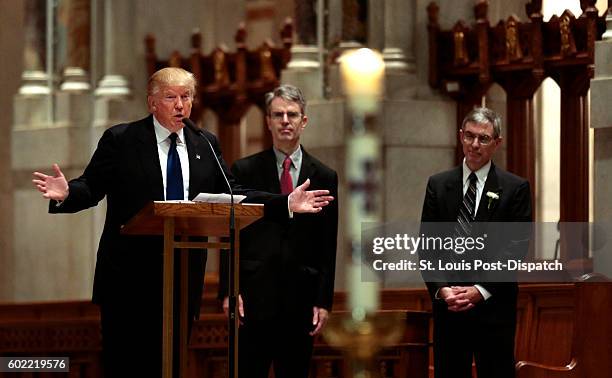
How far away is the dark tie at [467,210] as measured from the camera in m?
7.39

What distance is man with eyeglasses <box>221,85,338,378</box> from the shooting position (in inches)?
283

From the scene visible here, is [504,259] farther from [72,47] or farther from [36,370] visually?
[72,47]

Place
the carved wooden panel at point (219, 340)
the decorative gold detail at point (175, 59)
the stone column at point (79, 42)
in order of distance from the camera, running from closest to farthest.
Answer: the carved wooden panel at point (219, 340) < the decorative gold detail at point (175, 59) < the stone column at point (79, 42)

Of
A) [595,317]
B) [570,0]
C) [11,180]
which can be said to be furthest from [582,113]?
[11,180]

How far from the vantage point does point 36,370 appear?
9.29 m

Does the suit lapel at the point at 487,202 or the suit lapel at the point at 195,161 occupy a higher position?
the suit lapel at the point at 195,161

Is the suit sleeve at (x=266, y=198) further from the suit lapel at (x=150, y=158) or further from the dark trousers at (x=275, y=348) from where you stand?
the dark trousers at (x=275, y=348)

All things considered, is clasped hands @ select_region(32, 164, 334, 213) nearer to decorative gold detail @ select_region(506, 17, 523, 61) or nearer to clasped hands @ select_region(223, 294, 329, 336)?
clasped hands @ select_region(223, 294, 329, 336)

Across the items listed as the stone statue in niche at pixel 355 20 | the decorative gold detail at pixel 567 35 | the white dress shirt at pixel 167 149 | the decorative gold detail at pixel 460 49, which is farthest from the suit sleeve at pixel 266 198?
the stone statue in niche at pixel 355 20

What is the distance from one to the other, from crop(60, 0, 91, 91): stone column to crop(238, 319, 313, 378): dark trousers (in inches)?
311

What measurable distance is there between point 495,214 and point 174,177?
67.6 inches

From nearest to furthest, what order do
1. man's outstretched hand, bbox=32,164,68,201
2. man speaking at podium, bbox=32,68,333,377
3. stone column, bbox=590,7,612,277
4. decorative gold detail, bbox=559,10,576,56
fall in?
man's outstretched hand, bbox=32,164,68,201
man speaking at podium, bbox=32,68,333,377
stone column, bbox=590,7,612,277
decorative gold detail, bbox=559,10,576,56

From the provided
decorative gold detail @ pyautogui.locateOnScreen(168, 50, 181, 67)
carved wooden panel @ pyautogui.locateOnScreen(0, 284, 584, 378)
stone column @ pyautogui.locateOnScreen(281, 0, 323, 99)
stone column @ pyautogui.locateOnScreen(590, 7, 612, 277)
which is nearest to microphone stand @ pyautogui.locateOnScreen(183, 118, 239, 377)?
carved wooden panel @ pyautogui.locateOnScreen(0, 284, 584, 378)

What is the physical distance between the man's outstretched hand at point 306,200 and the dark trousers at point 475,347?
114cm
